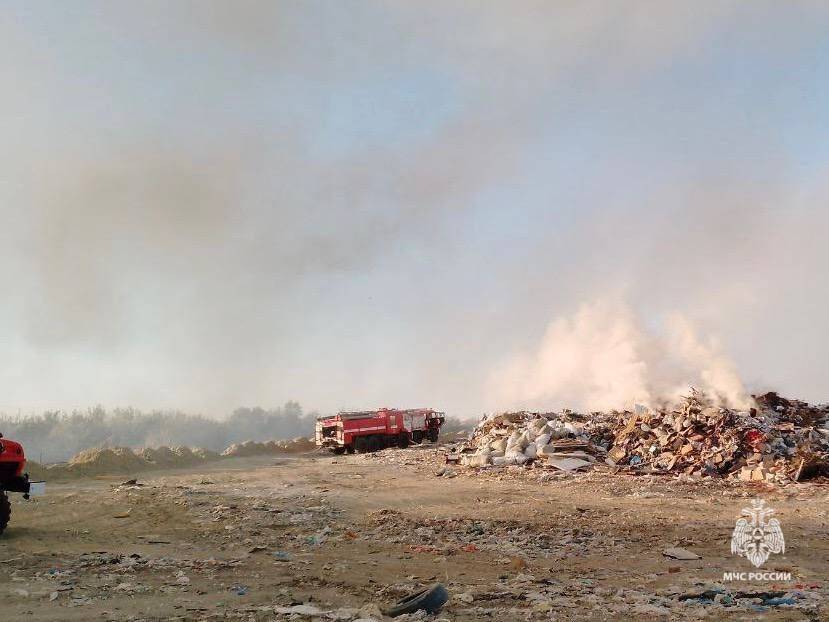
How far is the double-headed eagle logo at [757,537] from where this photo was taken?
796 cm

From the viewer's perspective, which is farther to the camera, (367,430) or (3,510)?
(367,430)

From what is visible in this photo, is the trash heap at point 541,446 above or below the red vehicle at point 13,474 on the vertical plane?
below

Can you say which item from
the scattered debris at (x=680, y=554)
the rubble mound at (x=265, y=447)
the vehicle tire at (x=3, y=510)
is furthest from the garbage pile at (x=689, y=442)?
the rubble mound at (x=265, y=447)

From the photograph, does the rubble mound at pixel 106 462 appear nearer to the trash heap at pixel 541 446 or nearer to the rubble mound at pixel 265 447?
the rubble mound at pixel 265 447

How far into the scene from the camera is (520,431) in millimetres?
21172

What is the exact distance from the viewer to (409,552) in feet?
26.5

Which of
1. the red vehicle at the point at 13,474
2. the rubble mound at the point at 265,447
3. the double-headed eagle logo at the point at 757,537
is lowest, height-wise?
the rubble mound at the point at 265,447

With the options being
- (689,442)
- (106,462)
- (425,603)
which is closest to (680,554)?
(425,603)

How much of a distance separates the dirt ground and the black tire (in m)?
0.10

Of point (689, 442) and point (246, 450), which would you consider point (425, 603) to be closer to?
point (689, 442)

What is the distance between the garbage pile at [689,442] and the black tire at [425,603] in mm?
12388

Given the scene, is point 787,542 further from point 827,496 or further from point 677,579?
point 827,496

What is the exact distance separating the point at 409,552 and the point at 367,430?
23.3m

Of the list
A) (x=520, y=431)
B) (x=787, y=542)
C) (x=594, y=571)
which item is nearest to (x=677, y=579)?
(x=594, y=571)
